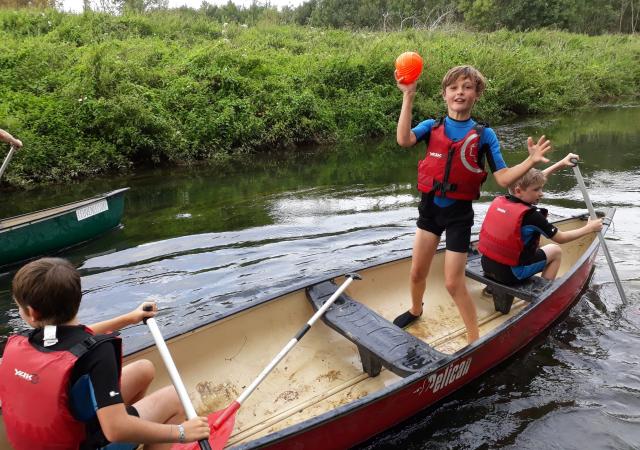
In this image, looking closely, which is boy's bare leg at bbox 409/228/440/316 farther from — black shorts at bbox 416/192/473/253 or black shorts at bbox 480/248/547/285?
black shorts at bbox 480/248/547/285

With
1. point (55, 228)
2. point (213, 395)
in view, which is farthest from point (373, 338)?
point (55, 228)

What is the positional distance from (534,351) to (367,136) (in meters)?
10.4

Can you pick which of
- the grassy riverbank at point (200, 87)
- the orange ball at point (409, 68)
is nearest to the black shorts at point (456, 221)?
the orange ball at point (409, 68)

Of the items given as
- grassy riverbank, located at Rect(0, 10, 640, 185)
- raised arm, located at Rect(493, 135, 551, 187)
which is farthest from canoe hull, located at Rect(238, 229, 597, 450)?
grassy riverbank, located at Rect(0, 10, 640, 185)

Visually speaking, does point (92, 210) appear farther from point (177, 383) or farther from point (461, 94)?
point (461, 94)

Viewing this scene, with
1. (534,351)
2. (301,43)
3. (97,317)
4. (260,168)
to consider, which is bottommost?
(534,351)

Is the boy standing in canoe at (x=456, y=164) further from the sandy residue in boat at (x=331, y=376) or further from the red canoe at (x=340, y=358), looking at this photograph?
the sandy residue in boat at (x=331, y=376)

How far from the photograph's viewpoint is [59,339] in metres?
1.98

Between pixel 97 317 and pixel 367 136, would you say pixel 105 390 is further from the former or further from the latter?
pixel 367 136

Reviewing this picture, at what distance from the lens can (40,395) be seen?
196 centimetres

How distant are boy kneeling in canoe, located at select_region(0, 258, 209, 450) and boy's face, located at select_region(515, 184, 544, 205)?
303 cm

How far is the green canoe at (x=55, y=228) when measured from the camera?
18.8ft

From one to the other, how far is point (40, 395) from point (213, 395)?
1.55m

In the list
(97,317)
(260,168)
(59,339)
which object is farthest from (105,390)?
(260,168)
